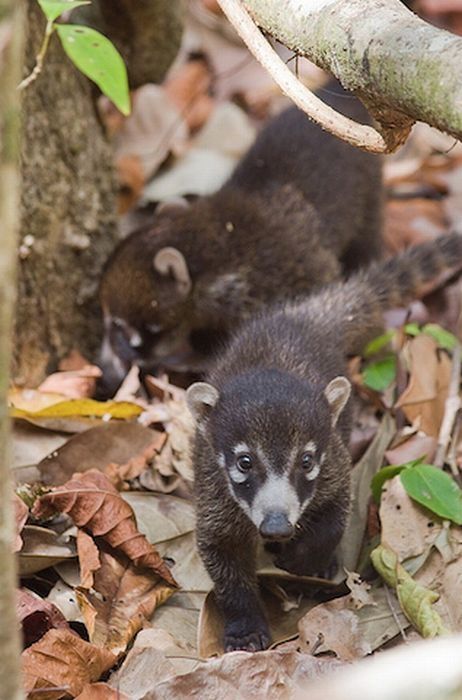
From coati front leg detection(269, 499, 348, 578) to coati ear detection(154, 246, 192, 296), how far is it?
2.08 meters

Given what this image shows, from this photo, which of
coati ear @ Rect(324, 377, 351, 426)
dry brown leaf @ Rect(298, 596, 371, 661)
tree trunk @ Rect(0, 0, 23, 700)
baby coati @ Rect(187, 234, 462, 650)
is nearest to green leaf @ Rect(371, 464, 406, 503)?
baby coati @ Rect(187, 234, 462, 650)

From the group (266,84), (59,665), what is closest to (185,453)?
(59,665)

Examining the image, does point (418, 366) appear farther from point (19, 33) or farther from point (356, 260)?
point (19, 33)

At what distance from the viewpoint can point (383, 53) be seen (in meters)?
3.12

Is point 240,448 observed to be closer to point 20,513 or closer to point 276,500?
point 276,500

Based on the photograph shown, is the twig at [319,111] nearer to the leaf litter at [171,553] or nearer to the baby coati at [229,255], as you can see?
the leaf litter at [171,553]

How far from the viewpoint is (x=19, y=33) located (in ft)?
6.72

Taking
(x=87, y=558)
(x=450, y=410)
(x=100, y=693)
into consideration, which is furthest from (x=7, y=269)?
(x=450, y=410)

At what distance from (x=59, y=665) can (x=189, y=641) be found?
62 cm

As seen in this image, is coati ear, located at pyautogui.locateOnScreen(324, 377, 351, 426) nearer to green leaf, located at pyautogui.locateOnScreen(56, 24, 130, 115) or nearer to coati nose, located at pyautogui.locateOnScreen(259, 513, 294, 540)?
coati nose, located at pyautogui.locateOnScreen(259, 513, 294, 540)

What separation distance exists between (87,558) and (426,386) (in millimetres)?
1870

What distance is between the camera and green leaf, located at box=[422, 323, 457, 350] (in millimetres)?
5629

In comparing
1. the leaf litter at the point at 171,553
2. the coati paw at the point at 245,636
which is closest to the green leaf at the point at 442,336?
the leaf litter at the point at 171,553

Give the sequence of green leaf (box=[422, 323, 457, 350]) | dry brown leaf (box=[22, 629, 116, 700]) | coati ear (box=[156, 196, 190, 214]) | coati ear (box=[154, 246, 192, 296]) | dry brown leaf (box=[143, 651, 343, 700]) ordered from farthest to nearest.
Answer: coati ear (box=[156, 196, 190, 214]), coati ear (box=[154, 246, 192, 296]), green leaf (box=[422, 323, 457, 350]), dry brown leaf (box=[22, 629, 116, 700]), dry brown leaf (box=[143, 651, 343, 700])
